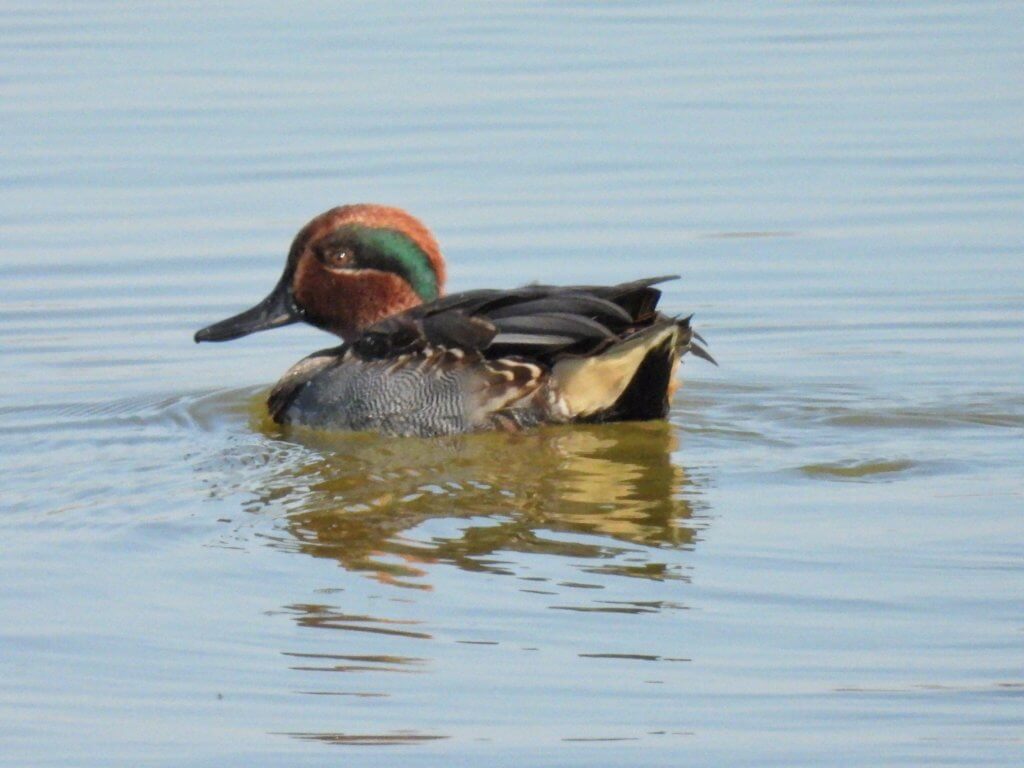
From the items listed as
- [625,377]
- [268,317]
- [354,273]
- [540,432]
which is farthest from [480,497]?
[268,317]

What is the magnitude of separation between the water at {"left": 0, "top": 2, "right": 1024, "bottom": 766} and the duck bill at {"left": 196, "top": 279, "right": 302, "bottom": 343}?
0.35 metres

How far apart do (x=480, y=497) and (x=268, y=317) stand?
8.15 feet

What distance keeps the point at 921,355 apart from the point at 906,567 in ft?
11.9

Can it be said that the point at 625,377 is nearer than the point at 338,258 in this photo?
Yes

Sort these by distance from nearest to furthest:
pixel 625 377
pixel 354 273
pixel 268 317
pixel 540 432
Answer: pixel 625 377 < pixel 540 432 < pixel 354 273 < pixel 268 317

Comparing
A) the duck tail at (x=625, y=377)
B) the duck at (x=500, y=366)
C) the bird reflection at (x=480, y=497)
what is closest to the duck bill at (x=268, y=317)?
the duck at (x=500, y=366)

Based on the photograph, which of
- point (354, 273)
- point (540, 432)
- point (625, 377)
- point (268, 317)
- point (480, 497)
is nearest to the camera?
point (480, 497)

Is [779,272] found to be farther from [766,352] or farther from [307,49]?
[307,49]

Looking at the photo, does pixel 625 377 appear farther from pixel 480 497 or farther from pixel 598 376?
pixel 480 497

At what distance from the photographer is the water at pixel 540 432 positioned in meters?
5.96

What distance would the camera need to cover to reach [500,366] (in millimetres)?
9172

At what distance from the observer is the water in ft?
19.6

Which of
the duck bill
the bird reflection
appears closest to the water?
the bird reflection

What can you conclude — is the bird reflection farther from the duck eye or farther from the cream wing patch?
the duck eye
